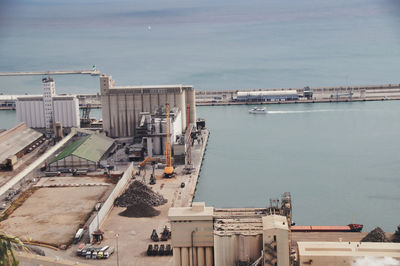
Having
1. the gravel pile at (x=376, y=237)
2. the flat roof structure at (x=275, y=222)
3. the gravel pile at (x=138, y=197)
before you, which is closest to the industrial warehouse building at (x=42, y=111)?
the gravel pile at (x=138, y=197)

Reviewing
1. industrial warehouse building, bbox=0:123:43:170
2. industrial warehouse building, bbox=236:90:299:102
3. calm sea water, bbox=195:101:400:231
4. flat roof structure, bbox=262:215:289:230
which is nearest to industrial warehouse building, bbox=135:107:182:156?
calm sea water, bbox=195:101:400:231

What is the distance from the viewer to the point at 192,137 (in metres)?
29.3

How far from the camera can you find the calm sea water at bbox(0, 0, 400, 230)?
22359 mm

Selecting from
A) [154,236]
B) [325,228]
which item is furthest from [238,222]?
[325,228]

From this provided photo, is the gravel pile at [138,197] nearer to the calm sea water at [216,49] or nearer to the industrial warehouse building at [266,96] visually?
the industrial warehouse building at [266,96]

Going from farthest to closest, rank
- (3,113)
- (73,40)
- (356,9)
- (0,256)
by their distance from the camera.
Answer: (356,9) → (73,40) → (3,113) → (0,256)

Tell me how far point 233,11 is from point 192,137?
124m

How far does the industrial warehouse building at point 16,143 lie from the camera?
24797 mm

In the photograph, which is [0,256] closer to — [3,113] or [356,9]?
[3,113]

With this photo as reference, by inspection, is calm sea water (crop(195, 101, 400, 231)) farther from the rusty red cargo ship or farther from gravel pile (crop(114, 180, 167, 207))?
gravel pile (crop(114, 180, 167, 207))

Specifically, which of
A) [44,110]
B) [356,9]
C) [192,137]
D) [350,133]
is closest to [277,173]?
[192,137]

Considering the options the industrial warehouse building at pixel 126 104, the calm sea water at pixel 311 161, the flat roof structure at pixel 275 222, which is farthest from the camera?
the industrial warehouse building at pixel 126 104

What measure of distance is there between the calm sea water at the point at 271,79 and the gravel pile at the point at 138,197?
7.69 ft

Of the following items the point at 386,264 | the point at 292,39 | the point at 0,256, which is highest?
the point at 292,39
